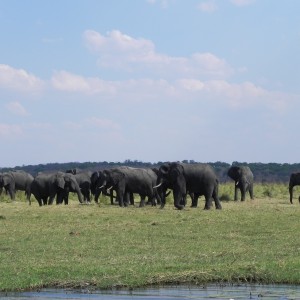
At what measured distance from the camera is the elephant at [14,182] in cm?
5006

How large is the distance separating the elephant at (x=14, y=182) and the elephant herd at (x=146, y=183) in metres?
4.17

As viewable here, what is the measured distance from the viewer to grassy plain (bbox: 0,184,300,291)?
15648mm

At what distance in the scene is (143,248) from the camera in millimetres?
20000

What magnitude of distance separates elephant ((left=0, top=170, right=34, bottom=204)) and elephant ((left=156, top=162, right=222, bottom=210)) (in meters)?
15.7

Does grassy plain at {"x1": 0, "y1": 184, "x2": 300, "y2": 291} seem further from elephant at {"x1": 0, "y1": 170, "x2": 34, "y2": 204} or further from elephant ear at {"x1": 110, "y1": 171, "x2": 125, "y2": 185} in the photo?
elephant at {"x1": 0, "y1": 170, "x2": 34, "y2": 204}

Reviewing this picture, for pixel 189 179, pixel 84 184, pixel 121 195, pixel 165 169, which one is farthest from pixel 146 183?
pixel 84 184

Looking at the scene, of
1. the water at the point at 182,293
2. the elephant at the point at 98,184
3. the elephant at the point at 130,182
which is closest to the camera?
the water at the point at 182,293

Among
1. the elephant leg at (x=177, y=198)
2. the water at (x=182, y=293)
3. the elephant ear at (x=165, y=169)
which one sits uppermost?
the elephant ear at (x=165, y=169)

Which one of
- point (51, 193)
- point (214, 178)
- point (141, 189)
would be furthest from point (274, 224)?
point (51, 193)

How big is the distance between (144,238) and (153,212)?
924 cm

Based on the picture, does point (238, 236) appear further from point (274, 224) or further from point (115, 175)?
point (115, 175)

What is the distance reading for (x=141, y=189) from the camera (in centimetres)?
3841

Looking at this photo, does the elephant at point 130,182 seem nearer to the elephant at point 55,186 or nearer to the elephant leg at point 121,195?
the elephant leg at point 121,195

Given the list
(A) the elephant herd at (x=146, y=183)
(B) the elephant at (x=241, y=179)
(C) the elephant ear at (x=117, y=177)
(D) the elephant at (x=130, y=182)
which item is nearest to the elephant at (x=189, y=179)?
(A) the elephant herd at (x=146, y=183)
